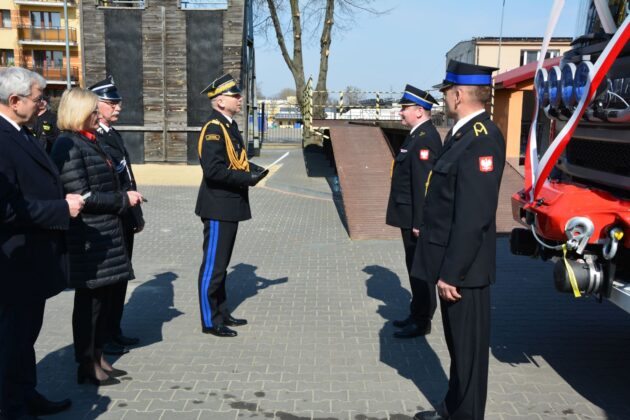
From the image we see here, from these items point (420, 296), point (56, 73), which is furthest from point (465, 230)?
point (56, 73)

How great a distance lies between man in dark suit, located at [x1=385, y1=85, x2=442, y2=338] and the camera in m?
5.08

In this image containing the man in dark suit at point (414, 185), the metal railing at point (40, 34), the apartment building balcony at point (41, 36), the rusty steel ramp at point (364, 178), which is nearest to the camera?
the man in dark suit at point (414, 185)

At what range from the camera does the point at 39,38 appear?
58.1 m

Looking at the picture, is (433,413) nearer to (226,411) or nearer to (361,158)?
(226,411)

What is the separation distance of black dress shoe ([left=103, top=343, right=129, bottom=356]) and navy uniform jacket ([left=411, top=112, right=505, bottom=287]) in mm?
2718

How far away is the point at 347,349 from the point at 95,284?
2.09 metres

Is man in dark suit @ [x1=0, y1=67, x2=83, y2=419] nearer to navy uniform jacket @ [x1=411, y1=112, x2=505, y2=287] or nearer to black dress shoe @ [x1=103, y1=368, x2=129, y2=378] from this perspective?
black dress shoe @ [x1=103, y1=368, x2=129, y2=378]

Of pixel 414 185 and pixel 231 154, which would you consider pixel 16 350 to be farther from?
pixel 414 185

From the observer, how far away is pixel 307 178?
57.4 feet

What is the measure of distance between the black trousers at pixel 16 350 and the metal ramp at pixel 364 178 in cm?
646

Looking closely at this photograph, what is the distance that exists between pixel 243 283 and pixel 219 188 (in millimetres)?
2178

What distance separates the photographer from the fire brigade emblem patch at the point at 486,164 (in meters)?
3.10

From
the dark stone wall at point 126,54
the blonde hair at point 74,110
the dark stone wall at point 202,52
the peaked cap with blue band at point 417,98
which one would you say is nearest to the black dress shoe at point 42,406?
the blonde hair at point 74,110

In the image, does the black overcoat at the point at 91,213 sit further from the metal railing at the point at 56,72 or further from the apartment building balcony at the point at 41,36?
the apartment building balcony at the point at 41,36
